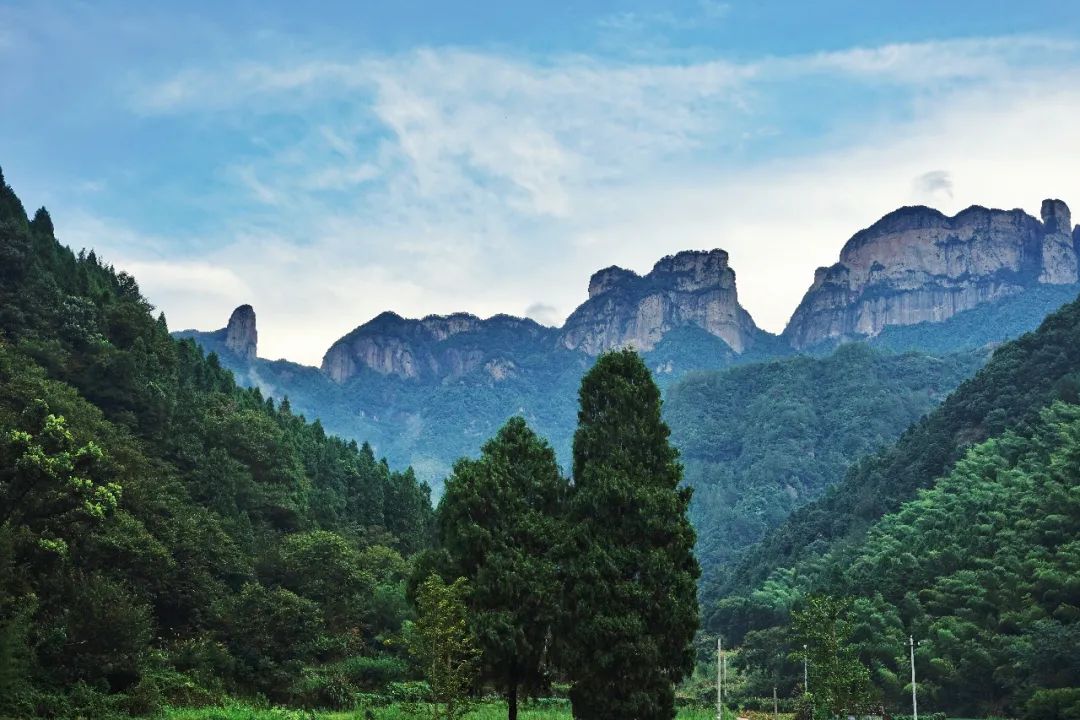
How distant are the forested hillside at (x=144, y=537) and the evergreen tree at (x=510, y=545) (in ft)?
14.7

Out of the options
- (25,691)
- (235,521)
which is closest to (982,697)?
(235,521)

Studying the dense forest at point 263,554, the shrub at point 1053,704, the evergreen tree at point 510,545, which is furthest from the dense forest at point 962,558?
the dense forest at point 263,554

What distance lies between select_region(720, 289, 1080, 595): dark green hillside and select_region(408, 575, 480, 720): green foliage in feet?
222

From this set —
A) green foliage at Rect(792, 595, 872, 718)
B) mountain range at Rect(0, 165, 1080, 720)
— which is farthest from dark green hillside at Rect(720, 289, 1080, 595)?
green foliage at Rect(792, 595, 872, 718)

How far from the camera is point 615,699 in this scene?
26.8 metres

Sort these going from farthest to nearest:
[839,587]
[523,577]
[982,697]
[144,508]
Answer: [839,587], [982,697], [144,508], [523,577]

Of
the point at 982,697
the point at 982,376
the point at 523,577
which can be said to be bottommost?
the point at 982,697

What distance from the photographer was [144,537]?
43.0 meters

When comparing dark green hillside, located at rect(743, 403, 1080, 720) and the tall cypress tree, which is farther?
dark green hillside, located at rect(743, 403, 1080, 720)

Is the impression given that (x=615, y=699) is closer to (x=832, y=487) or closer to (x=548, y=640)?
(x=548, y=640)

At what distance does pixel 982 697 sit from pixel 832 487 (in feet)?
216

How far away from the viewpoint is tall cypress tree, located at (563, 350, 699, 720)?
26.8m

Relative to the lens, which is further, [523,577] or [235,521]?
[235,521]

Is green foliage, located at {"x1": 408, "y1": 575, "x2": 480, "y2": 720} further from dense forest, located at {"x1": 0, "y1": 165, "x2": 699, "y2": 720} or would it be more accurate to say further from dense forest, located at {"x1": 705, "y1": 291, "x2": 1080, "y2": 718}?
dense forest, located at {"x1": 705, "y1": 291, "x2": 1080, "y2": 718}
